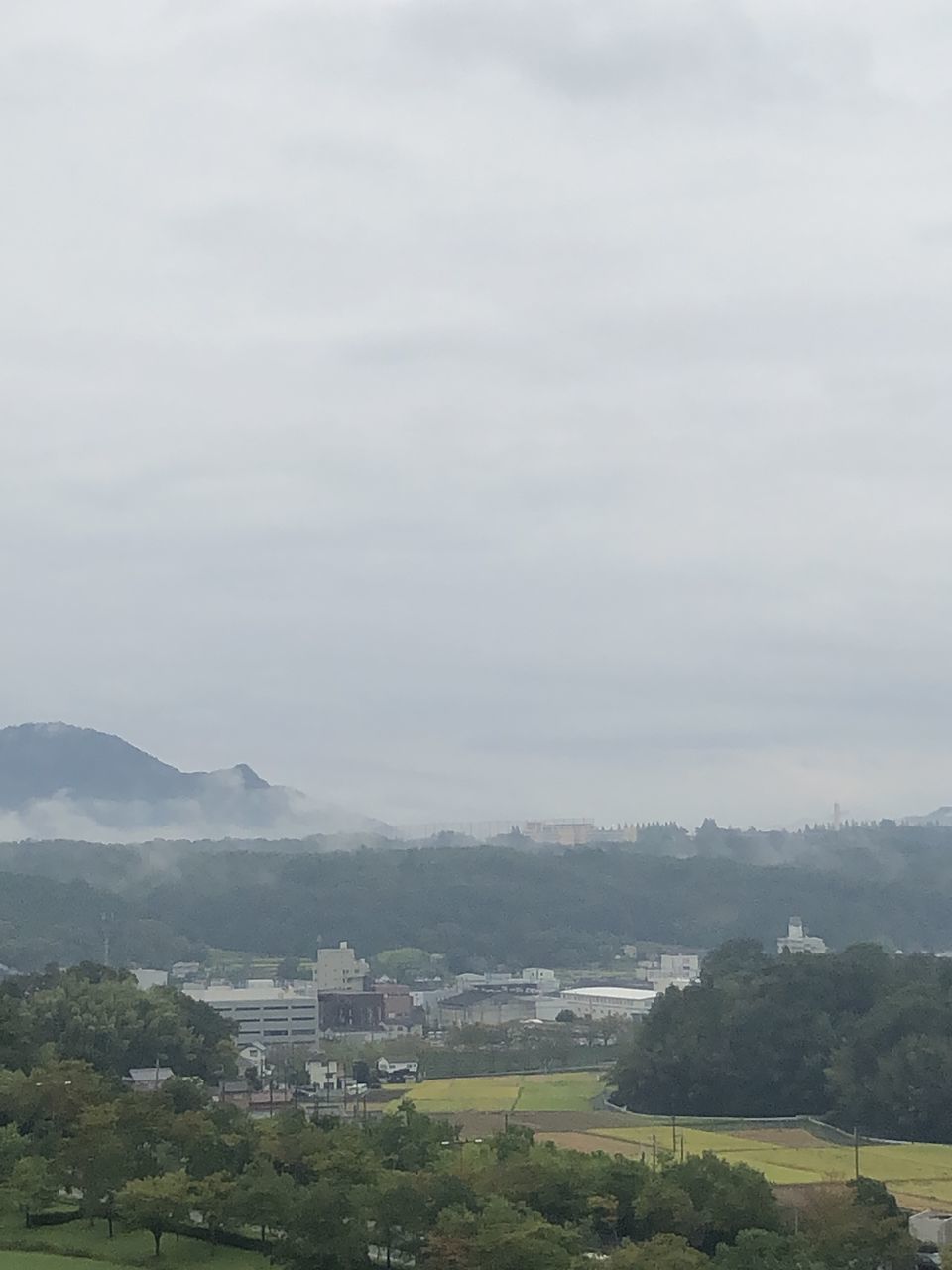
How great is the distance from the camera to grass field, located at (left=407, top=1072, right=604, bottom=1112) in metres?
27.7

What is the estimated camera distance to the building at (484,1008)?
45500 mm

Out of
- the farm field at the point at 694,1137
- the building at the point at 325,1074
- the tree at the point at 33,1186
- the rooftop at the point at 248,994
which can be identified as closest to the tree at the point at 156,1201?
the tree at the point at 33,1186

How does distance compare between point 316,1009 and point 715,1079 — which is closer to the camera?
point 715,1079

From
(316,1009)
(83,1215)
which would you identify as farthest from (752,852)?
(83,1215)

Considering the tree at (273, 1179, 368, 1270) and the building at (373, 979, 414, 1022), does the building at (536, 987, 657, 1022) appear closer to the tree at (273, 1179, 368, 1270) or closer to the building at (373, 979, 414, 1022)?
the building at (373, 979, 414, 1022)

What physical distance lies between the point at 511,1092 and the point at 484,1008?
17.3 meters

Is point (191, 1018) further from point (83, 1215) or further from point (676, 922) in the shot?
point (676, 922)

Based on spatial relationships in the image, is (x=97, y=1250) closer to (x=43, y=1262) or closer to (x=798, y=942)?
(x=43, y=1262)

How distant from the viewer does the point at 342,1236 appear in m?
14.4

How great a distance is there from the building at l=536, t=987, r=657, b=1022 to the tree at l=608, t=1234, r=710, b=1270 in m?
31.8

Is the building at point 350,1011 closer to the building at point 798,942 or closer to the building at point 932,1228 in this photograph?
the building at point 798,942

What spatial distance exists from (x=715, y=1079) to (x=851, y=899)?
43741mm

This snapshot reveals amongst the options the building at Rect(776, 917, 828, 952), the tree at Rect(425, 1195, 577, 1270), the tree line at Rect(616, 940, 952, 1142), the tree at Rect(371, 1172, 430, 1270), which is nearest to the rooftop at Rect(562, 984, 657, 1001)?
the building at Rect(776, 917, 828, 952)

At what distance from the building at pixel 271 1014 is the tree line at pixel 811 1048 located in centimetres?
1281
